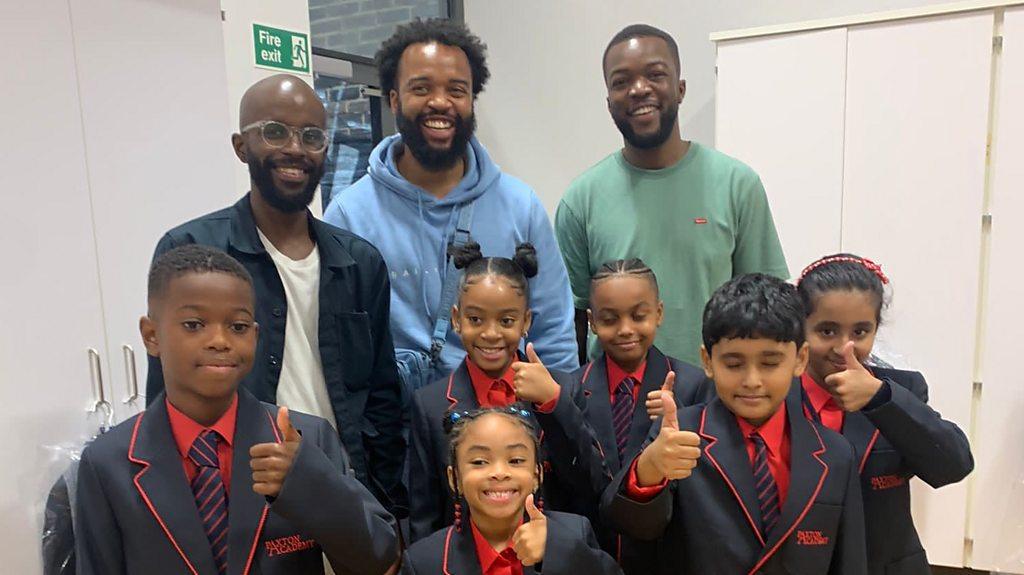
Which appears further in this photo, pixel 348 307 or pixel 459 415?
pixel 348 307

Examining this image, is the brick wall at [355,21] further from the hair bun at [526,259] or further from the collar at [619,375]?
the collar at [619,375]

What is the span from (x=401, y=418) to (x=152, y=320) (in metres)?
0.67

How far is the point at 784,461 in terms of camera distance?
1514 millimetres

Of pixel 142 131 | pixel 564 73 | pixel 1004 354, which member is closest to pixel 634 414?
pixel 142 131

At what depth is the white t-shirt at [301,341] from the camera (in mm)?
1683

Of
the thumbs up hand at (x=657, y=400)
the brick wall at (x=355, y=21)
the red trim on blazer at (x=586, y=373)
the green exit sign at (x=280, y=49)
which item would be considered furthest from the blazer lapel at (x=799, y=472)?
the brick wall at (x=355, y=21)

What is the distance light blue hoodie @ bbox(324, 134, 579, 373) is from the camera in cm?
195

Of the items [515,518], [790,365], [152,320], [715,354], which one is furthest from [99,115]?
[790,365]

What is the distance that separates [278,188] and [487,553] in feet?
3.19

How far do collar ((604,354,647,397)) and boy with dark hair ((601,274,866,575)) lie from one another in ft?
0.83

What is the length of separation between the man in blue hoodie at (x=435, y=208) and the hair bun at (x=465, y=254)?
11 centimetres

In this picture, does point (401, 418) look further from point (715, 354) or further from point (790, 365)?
point (790, 365)

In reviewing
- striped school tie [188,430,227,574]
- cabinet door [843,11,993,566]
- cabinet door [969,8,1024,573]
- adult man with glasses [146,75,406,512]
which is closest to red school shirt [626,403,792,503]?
adult man with glasses [146,75,406,512]

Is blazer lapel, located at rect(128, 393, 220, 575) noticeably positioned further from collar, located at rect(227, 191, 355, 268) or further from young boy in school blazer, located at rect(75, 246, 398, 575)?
collar, located at rect(227, 191, 355, 268)
